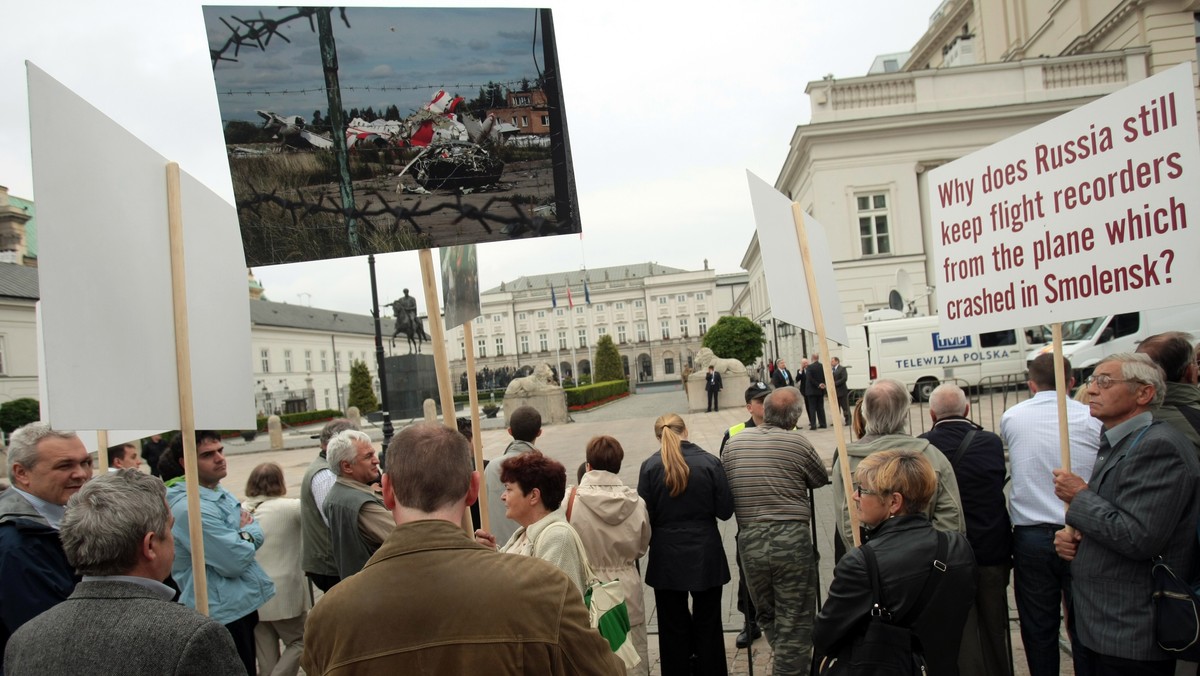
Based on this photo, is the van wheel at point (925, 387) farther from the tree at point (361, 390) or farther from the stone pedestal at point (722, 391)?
the tree at point (361, 390)

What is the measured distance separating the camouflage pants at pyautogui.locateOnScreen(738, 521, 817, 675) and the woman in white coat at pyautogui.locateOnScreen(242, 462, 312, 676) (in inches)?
103

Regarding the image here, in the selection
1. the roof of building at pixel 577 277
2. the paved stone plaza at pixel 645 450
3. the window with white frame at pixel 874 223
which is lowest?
the paved stone plaza at pixel 645 450

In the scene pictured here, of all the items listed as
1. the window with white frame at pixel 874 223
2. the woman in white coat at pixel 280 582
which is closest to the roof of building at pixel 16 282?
the window with white frame at pixel 874 223

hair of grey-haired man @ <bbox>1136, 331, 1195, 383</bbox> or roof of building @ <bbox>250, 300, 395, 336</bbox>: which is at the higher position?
roof of building @ <bbox>250, 300, 395, 336</bbox>

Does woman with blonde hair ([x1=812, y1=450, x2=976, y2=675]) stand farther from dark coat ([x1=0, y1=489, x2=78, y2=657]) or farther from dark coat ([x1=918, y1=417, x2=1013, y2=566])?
dark coat ([x1=0, y1=489, x2=78, y2=657])

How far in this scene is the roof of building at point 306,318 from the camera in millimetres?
77688

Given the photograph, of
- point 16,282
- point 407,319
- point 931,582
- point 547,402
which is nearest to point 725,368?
point 547,402

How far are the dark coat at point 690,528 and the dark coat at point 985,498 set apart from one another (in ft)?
3.94

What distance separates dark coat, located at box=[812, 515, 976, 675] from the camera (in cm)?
268

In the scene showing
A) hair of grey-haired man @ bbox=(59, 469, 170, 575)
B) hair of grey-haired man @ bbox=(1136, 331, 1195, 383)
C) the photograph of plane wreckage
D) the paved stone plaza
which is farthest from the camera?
the paved stone plaza

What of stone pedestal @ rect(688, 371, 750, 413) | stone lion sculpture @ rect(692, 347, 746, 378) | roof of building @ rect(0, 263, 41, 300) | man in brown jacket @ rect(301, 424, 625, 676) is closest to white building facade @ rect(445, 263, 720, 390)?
roof of building @ rect(0, 263, 41, 300)

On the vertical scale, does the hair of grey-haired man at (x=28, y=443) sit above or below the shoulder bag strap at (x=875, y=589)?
above

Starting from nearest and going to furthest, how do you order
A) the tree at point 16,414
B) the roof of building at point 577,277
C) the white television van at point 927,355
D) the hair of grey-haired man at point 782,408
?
the hair of grey-haired man at point 782,408
the white television van at point 927,355
the tree at point 16,414
the roof of building at point 577,277

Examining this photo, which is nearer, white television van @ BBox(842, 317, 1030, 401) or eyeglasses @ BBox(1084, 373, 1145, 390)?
eyeglasses @ BBox(1084, 373, 1145, 390)
